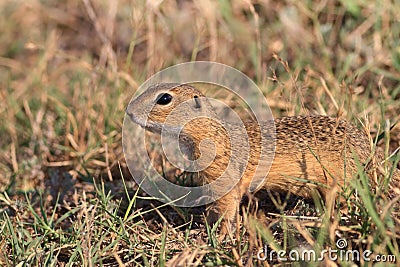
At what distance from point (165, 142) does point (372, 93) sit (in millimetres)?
1975

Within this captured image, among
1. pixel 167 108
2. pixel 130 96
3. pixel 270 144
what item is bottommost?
pixel 130 96

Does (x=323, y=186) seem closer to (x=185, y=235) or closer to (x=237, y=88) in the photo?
(x=185, y=235)

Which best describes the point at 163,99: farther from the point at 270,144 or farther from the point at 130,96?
the point at 130,96

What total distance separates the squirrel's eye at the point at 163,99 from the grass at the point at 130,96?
1.67 ft

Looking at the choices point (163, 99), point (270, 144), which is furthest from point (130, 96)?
point (270, 144)

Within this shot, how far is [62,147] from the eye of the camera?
16.5ft

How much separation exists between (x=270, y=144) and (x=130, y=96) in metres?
1.98

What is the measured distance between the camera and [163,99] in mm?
3686

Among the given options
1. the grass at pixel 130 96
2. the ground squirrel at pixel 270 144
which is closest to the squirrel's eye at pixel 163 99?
the ground squirrel at pixel 270 144

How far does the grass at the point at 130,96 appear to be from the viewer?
→ 313 cm

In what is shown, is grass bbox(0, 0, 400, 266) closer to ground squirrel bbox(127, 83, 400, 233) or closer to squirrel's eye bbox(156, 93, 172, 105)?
ground squirrel bbox(127, 83, 400, 233)

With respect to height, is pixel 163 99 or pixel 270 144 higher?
pixel 163 99

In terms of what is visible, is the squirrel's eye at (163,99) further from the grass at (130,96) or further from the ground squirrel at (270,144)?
the grass at (130,96)

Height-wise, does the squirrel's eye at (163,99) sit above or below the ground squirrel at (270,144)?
above
